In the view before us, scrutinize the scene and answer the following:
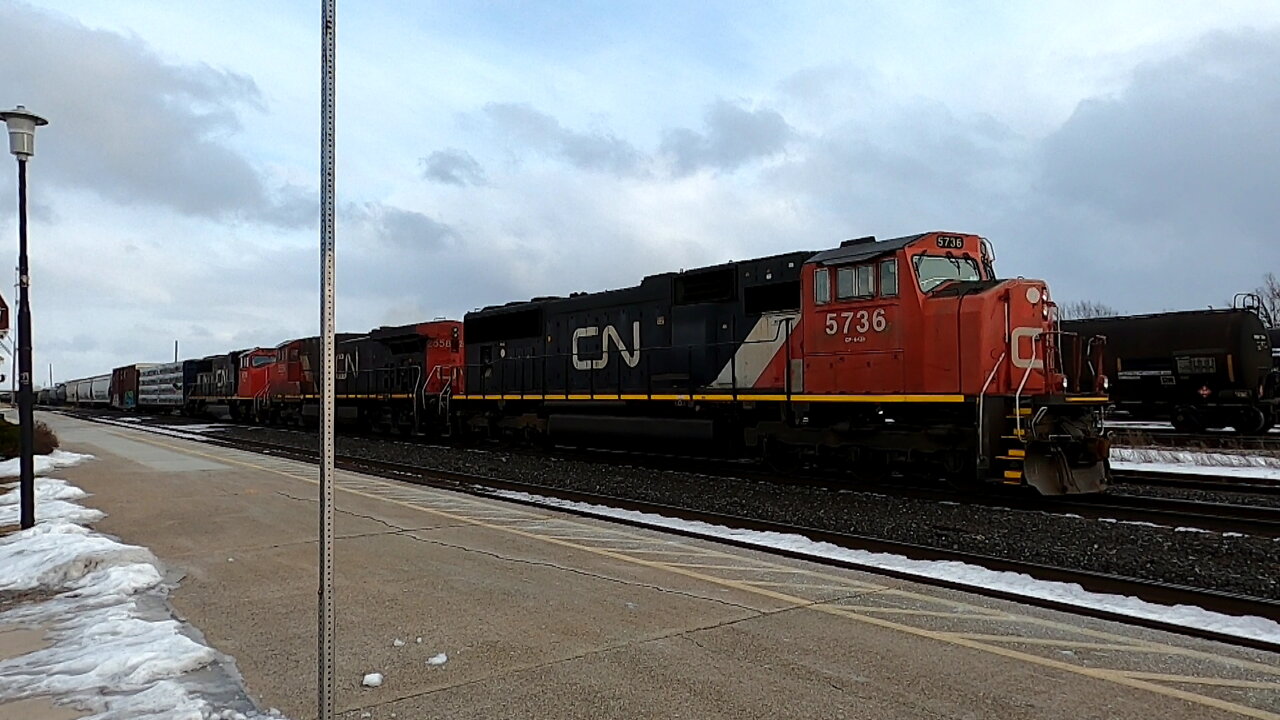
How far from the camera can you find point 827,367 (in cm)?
1165

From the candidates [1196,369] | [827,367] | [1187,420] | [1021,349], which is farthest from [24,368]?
[1187,420]

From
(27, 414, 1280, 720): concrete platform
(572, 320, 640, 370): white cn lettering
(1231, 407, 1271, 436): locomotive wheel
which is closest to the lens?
(27, 414, 1280, 720): concrete platform

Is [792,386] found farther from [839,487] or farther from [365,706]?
[365,706]

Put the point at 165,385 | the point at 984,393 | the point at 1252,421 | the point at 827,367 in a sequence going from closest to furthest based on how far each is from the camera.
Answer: the point at 984,393, the point at 827,367, the point at 1252,421, the point at 165,385

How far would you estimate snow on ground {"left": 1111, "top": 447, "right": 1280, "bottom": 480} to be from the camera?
14.1 meters

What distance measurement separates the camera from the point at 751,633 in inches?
188

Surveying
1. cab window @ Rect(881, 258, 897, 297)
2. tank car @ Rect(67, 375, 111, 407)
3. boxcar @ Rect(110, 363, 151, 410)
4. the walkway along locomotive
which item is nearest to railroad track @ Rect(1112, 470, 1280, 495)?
the walkway along locomotive

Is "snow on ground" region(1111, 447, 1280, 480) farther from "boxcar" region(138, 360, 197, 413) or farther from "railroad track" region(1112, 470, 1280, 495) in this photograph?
"boxcar" region(138, 360, 197, 413)

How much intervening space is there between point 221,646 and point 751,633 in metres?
2.95

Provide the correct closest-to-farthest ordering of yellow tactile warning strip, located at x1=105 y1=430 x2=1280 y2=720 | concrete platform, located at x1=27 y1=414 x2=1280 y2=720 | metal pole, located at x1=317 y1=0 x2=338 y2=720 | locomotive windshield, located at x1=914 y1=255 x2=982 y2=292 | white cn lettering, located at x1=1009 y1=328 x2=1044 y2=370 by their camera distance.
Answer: metal pole, located at x1=317 y1=0 x2=338 y2=720 → concrete platform, located at x1=27 y1=414 x2=1280 y2=720 → yellow tactile warning strip, located at x1=105 y1=430 x2=1280 y2=720 → white cn lettering, located at x1=1009 y1=328 x2=1044 y2=370 → locomotive windshield, located at x1=914 y1=255 x2=982 y2=292

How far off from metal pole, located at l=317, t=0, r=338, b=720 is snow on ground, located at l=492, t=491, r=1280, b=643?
450 centimetres

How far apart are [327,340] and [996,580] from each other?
519 centimetres

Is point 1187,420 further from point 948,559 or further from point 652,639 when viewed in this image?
point 652,639

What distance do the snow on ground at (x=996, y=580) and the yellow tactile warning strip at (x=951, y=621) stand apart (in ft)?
1.74
